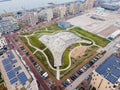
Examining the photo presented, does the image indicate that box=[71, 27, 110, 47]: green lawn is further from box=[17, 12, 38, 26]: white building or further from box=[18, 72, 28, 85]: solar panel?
box=[18, 72, 28, 85]: solar panel

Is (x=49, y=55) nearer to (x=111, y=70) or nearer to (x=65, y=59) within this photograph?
(x=65, y=59)

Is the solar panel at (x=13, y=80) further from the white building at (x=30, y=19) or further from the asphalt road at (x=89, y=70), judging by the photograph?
the white building at (x=30, y=19)

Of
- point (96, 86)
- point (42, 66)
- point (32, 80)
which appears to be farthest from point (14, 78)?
point (96, 86)

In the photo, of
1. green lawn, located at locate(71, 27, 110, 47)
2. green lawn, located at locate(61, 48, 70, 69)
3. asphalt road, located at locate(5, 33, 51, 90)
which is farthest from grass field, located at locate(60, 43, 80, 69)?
Result: green lawn, located at locate(71, 27, 110, 47)

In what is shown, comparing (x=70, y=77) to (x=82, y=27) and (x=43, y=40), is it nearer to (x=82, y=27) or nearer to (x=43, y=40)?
(x=43, y=40)

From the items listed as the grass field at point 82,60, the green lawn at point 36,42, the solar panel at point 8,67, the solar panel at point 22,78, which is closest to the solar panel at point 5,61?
the solar panel at point 8,67

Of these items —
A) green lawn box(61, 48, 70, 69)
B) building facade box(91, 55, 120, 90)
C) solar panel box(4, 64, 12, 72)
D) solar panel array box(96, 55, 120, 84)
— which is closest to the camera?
building facade box(91, 55, 120, 90)

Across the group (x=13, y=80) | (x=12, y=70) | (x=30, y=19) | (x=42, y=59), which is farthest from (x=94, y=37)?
(x=13, y=80)
